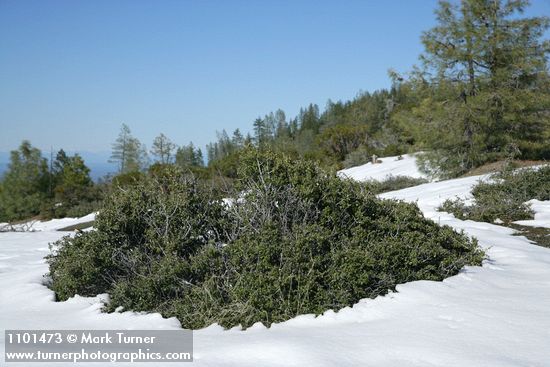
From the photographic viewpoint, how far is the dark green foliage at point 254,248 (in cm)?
394

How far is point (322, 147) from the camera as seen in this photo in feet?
151

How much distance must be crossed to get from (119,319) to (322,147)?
42.7 meters

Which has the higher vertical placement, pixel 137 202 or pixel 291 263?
pixel 137 202

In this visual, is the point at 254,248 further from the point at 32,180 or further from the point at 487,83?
the point at 32,180

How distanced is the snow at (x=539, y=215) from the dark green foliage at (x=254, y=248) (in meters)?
3.40

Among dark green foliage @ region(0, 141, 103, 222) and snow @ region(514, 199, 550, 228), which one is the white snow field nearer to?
snow @ region(514, 199, 550, 228)

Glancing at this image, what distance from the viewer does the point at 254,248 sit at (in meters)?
4.13

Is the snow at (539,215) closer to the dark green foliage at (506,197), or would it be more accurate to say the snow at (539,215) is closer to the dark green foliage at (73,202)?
the dark green foliage at (506,197)

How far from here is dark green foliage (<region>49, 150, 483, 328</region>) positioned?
3.94 metres

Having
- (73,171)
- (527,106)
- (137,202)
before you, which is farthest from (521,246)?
(73,171)

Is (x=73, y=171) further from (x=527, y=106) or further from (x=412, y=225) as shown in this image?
(x=412, y=225)

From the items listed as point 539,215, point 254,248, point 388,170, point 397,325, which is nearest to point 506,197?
point 539,215

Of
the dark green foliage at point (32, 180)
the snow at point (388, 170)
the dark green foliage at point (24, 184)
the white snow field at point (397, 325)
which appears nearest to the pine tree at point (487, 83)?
the snow at point (388, 170)

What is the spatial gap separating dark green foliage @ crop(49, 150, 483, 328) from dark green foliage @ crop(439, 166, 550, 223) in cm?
382
